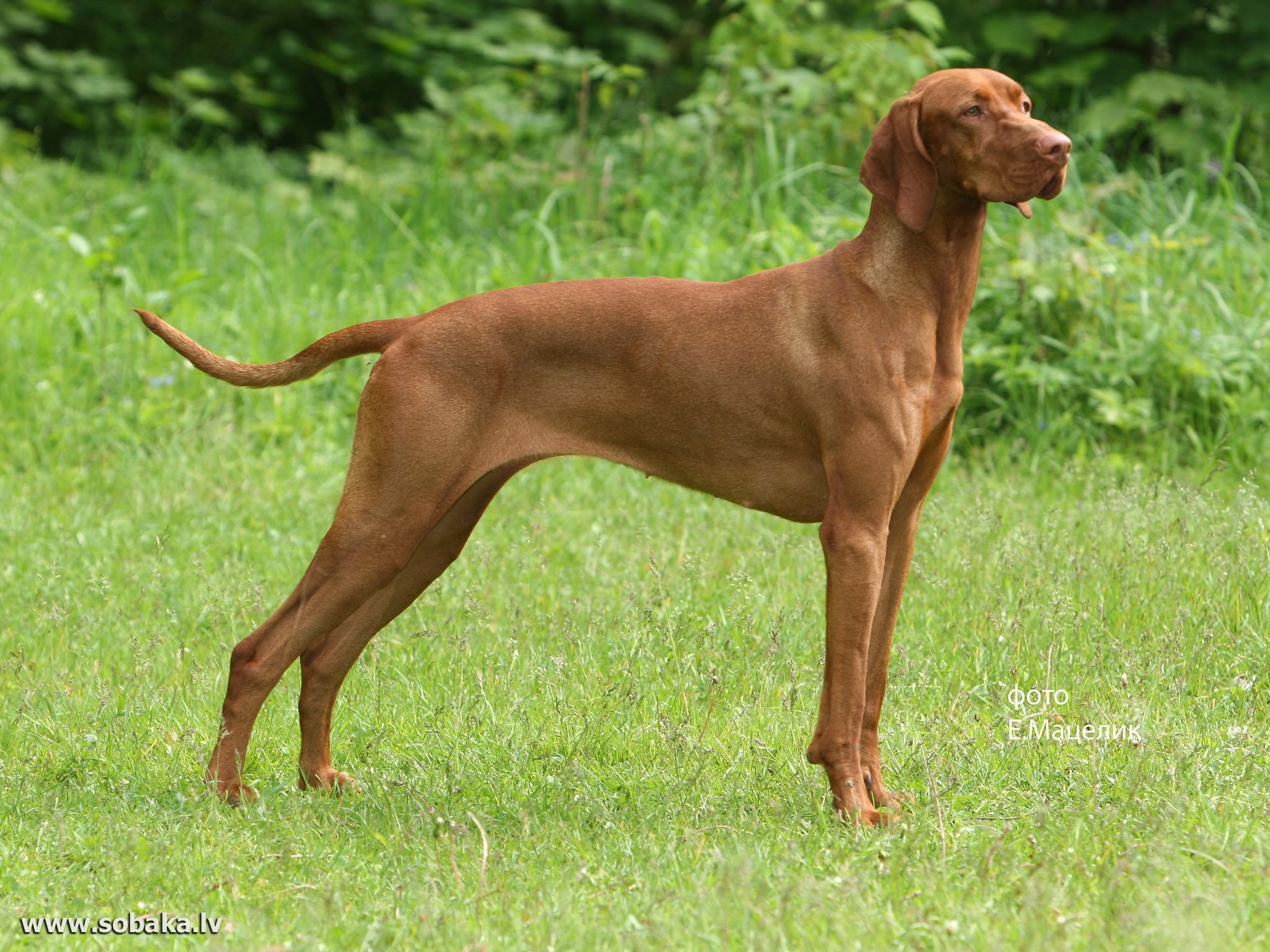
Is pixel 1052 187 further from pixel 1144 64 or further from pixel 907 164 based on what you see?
pixel 1144 64

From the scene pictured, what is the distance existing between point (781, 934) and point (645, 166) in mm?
6179

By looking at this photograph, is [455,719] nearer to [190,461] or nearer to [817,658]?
[817,658]

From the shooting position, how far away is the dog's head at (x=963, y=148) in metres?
3.19

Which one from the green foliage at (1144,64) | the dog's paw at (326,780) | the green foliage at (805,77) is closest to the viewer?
the dog's paw at (326,780)

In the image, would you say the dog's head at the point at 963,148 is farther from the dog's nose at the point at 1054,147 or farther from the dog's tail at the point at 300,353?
the dog's tail at the point at 300,353

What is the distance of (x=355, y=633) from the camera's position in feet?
12.7

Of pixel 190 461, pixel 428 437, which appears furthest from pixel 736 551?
pixel 190 461

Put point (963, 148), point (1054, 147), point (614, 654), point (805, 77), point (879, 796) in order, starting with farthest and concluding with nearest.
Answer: point (805, 77)
point (614, 654)
point (879, 796)
point (963, 148)
point (1054, 147)

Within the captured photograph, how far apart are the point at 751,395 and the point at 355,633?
126 centimetres

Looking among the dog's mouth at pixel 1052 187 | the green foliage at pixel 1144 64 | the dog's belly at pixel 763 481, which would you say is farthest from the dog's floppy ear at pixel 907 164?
the green foliage at pixel 1144 64

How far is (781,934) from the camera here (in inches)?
106

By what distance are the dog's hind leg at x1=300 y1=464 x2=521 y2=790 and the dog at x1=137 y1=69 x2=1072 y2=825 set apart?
0.05 feet

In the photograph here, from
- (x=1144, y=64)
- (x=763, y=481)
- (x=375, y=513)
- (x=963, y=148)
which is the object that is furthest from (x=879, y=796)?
(x=1144, y=64)

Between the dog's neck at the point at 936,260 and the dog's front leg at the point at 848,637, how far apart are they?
446 mm
